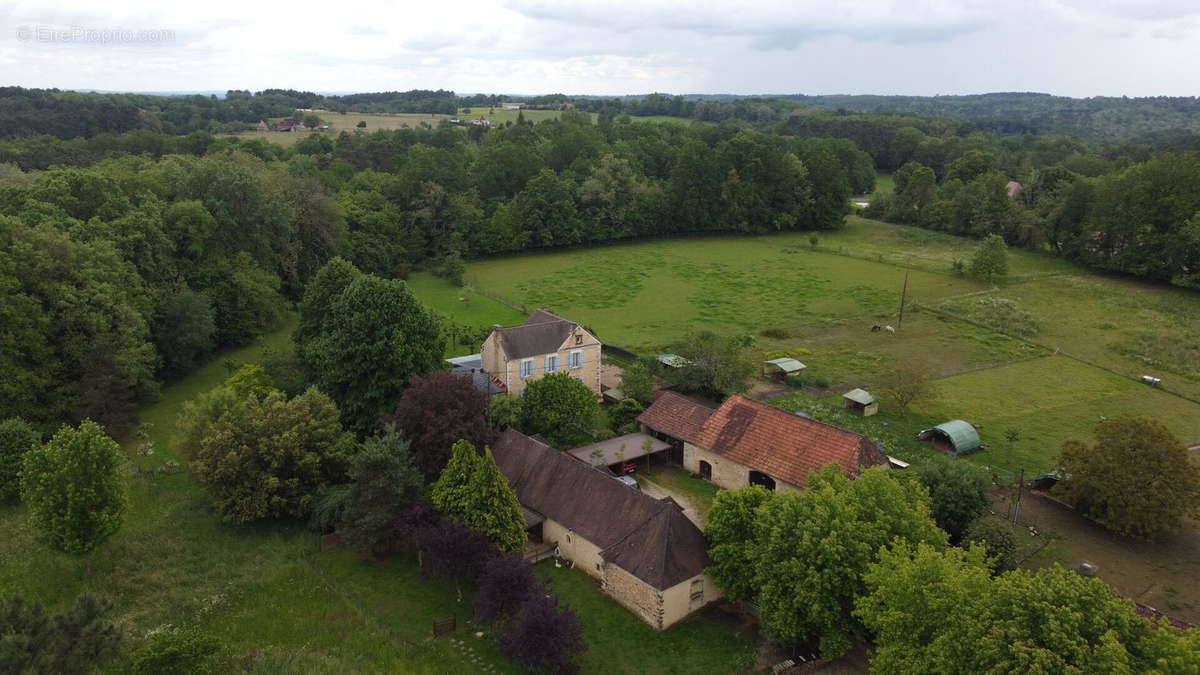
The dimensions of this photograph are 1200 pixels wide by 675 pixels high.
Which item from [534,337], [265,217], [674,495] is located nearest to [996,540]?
[674,495]

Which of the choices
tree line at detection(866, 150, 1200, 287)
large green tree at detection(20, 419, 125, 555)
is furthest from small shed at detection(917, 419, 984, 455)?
tree line at detection(866, 150, 1200, 287)

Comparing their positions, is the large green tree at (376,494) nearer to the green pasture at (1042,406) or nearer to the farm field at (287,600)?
the farm field at (287,600)

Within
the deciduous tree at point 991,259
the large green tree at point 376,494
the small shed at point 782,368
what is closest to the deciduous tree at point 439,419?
the large green tree at point 376,494

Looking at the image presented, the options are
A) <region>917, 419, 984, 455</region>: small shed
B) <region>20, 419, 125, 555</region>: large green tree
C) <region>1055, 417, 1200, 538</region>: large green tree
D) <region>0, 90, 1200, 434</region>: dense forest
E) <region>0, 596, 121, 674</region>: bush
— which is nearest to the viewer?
<region>0, 596, 121, 674</region>: bush

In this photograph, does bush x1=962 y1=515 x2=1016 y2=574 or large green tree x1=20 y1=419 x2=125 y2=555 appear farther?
bush x1=962 y1=515 x2=1016 y2=574

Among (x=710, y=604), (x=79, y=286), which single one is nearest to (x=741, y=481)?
(x=710, y=604)

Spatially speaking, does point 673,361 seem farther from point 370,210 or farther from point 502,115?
point 502,115

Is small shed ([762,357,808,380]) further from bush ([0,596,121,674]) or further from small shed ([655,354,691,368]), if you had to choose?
bush ([0,596,121,674])
